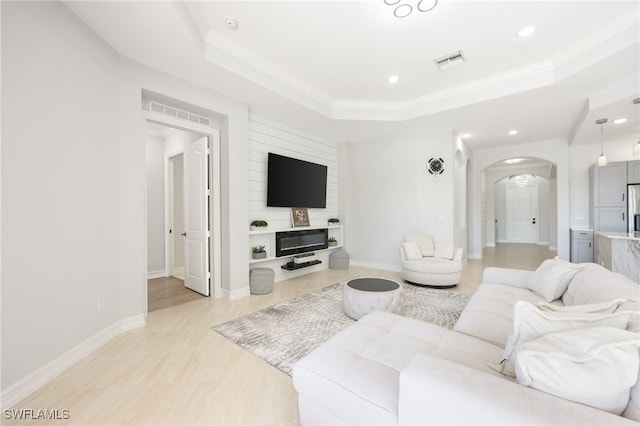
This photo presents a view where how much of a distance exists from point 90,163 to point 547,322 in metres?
3.45

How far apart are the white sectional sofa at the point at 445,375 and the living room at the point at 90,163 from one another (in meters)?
2.05

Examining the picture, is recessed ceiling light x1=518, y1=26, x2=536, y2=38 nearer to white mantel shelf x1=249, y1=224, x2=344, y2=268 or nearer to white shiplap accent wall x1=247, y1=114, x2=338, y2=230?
white shiplap accent wall x1=247, y1=114, x2=338, y2=230

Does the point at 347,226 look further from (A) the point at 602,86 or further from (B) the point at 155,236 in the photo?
(A) the point at 602,86

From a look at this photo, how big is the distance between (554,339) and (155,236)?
5766 millimetres

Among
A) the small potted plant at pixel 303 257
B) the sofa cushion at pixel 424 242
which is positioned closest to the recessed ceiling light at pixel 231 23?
the small potted plant at pixel 303 257

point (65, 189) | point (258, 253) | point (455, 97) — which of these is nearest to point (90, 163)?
point (65, 189)

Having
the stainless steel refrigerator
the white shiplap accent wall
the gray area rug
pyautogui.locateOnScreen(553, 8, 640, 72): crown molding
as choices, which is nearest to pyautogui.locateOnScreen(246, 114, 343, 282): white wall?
the white shiplap accent wall

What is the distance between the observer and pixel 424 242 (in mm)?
4984

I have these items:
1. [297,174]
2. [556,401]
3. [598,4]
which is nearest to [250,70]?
[297,174]

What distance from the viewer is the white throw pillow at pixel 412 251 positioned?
4645mm

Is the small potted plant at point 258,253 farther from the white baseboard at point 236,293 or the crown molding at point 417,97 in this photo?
the crown molding at point 417,97

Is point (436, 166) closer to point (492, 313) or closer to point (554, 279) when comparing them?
point (554, 279)

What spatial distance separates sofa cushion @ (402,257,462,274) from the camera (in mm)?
4176

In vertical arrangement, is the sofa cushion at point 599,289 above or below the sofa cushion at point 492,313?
above
